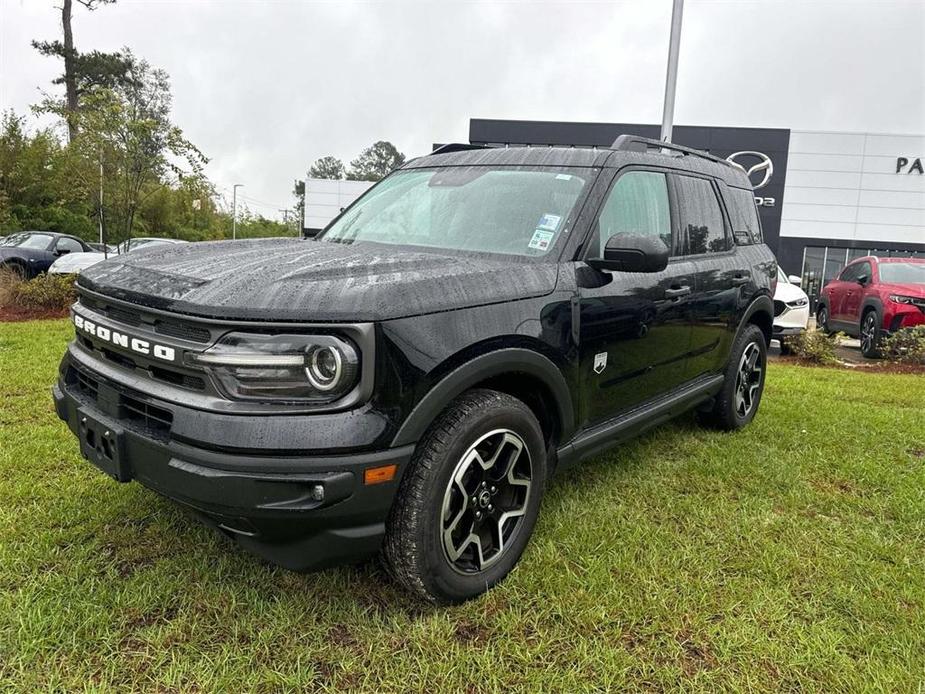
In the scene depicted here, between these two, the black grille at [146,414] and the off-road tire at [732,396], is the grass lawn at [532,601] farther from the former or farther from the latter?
the off-road tire at [732,396]

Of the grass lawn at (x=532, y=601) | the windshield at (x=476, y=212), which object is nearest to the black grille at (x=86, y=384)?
the grass lawn at (x=532, y=601)

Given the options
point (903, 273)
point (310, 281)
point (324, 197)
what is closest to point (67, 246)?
point (310, 281)

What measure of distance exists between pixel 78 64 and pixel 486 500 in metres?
34.5

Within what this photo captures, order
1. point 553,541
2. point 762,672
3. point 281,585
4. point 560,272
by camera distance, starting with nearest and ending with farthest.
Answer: point 762,672
point 281,585
point 560,272
point 553,541

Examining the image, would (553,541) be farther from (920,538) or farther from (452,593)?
(920,538)

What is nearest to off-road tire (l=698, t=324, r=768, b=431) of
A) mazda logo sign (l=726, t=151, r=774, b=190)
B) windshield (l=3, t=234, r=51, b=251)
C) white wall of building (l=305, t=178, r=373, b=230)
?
windshield (l=3, t=234, r=51, b=251)

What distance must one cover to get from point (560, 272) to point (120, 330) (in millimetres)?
1703

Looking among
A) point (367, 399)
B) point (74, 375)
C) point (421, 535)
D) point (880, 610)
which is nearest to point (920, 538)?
point (880, 610)

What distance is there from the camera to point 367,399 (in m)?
2.00

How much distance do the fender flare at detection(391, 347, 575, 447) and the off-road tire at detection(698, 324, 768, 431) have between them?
2172 mm

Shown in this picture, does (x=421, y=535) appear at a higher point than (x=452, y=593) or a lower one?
higher

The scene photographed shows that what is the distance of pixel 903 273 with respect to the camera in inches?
424

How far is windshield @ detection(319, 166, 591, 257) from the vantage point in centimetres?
291

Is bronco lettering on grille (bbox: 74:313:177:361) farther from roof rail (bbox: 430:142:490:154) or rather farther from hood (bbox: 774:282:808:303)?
hood (bbox: 774:282:808:303)
